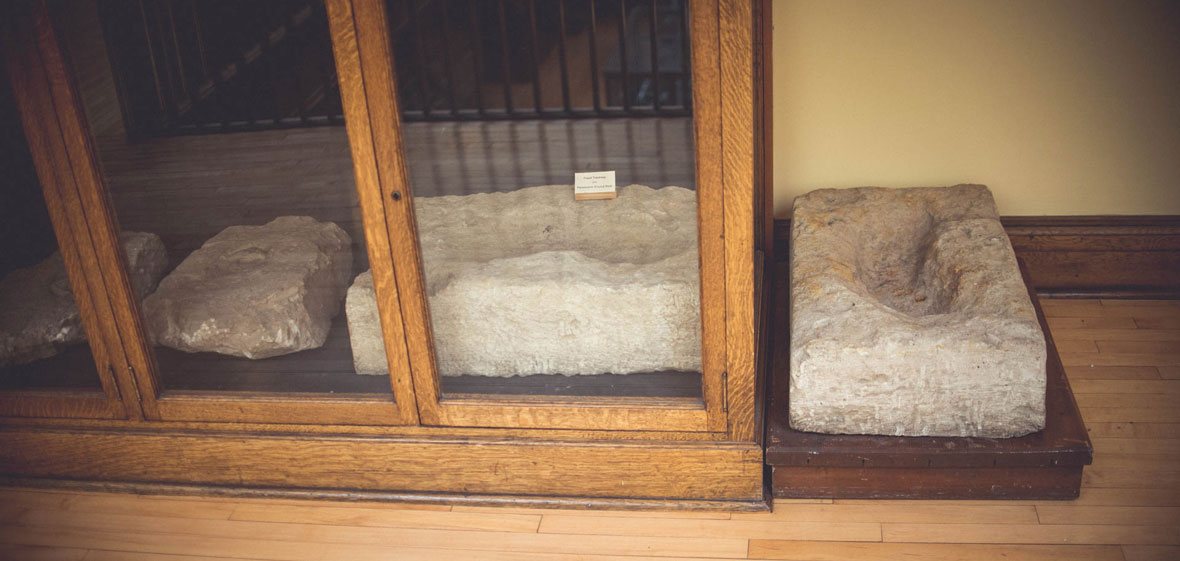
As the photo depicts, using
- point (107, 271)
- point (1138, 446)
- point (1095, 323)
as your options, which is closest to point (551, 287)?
point (107, 271)

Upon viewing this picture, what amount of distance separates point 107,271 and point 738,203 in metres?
1.64

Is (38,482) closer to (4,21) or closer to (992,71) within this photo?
(4,21)

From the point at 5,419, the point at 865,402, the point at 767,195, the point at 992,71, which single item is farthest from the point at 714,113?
the point at 5,419

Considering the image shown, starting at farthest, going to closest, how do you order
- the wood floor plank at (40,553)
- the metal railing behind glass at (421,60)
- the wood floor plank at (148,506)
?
the wood floor plank at (148,506)
the wood floor plank at (40,553)
the metal railing behind glass at (421,60)

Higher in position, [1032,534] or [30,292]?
[30,292]

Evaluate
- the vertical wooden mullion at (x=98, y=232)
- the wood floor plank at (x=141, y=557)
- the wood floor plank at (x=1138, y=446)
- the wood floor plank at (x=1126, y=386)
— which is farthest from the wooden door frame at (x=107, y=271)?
the wood floor plank at (x=1126, y=386)

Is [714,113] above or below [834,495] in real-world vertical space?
above

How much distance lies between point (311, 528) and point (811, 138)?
2.08 m

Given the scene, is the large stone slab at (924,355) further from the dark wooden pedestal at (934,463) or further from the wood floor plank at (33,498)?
the wood floor plank at (33,498)

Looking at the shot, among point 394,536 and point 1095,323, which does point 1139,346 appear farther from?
point 394,536

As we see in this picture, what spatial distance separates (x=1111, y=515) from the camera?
2.40 meters

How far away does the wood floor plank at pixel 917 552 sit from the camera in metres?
2.29

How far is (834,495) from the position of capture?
8.32ft

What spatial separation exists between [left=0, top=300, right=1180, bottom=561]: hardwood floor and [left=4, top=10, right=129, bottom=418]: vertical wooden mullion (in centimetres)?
37
